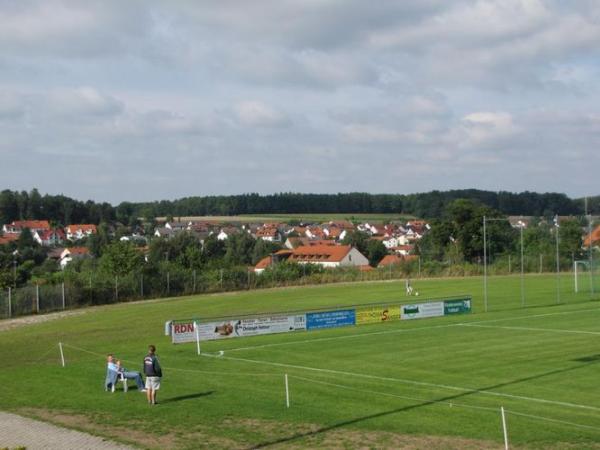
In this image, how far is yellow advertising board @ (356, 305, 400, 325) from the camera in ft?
147

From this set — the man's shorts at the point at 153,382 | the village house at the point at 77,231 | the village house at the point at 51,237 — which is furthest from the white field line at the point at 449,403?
the village house at the point at 77,231

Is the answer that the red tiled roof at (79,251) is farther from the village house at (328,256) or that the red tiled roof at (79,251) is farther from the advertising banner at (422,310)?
the advertising banner at (422,310)

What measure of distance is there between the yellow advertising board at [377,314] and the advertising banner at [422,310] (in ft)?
2.31

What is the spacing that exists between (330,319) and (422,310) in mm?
6866

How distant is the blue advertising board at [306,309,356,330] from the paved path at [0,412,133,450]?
72.3 feet

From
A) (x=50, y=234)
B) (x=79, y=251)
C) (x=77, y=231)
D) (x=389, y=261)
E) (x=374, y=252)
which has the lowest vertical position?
(x=389, y=261)

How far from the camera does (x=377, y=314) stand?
149ft

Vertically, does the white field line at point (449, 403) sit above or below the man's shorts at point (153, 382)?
below

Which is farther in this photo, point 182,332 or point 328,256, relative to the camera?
point 328,256

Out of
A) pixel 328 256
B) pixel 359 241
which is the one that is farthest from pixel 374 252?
pixel 328 256

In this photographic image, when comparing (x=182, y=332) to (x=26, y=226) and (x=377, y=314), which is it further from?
(x=26, y=226)

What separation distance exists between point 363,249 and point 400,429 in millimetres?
121484

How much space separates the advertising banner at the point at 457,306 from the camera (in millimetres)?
48875

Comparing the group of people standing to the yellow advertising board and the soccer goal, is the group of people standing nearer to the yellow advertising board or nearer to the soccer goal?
the yellow advertising board
